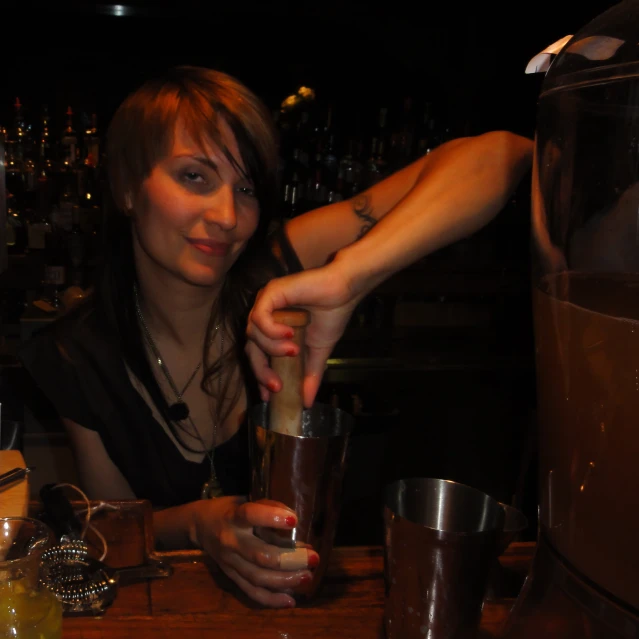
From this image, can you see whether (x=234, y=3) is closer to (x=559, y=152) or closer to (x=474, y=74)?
(x=474, y=74)

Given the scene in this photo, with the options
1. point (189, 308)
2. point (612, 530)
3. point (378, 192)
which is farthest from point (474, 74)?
point (612, 530)

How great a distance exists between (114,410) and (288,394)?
0.85 meters

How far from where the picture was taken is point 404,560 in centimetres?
58

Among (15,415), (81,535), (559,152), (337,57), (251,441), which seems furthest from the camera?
(337,57)

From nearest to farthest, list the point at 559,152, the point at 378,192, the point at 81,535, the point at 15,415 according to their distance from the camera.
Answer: the point at 559,152 < the point at 81,535 < the point at 378,192 < the point at 15,415

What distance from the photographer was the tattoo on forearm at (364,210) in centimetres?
138

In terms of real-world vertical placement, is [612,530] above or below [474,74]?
below

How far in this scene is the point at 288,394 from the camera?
67 centimetres

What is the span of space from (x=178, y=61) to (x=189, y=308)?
5.30ft

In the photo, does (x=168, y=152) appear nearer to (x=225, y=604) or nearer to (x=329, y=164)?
(x=225, y=604)

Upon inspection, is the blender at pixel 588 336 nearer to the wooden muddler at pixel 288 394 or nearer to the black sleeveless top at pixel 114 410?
the wooden muddler at pixel 288 394

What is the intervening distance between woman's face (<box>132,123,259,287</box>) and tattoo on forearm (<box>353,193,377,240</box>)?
0.22 meters

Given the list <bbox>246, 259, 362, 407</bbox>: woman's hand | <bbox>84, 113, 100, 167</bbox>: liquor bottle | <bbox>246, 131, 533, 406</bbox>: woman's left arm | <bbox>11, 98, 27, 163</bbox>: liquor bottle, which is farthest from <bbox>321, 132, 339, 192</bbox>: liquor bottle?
<bbox>246, 259, 362, 407</bbox>: woman's hand

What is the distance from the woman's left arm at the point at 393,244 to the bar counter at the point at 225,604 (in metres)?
0.22
